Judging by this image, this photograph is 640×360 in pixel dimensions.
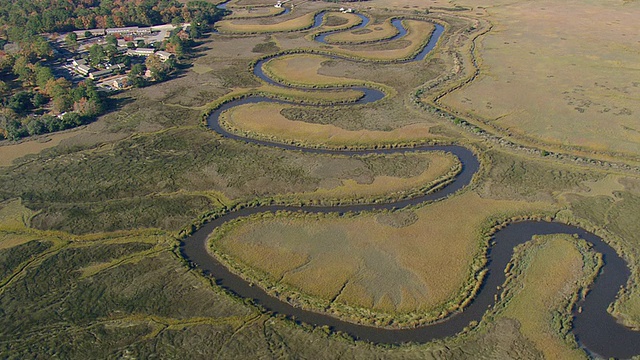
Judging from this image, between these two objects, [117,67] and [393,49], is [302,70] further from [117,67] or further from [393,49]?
[117,67]

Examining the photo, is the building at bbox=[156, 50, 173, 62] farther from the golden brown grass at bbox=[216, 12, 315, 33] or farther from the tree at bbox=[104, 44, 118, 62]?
the golden brown grass at bbox=[216, 12, 315, 33]

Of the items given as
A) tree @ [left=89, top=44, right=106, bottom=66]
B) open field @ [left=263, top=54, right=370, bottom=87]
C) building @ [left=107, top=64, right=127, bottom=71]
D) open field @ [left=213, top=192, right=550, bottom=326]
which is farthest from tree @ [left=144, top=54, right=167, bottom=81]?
open field @ [left=213, top=192, right=550, bottom=326]

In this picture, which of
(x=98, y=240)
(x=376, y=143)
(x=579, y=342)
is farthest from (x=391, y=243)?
(x=98, y=240)

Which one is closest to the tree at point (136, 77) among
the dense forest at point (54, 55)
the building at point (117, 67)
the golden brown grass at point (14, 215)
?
the dense forest at point (54, 55)

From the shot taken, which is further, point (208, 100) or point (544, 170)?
point (208, 100)

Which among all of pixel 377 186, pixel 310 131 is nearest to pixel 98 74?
pixel 310 131

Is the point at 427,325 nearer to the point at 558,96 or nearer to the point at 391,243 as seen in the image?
the point at 391,243
